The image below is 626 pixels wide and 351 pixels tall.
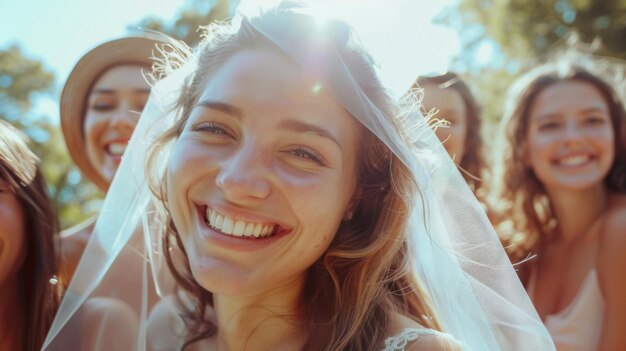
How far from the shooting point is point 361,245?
2.41m

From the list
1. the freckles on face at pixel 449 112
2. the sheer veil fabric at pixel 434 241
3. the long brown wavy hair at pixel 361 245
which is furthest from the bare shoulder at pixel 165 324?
the freckles on face at pixel 449 112

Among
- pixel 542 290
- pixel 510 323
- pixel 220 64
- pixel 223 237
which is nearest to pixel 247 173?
pixel 223 237

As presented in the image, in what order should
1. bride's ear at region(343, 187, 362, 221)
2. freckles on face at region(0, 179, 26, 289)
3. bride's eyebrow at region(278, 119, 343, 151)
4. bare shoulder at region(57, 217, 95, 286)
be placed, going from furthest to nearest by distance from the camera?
1. bare shoulder at region(57, 217, 95, 286)
2. freckles on face at region(0, 179, 26, 289)
3. bride's ear at region(343, 187, 362, 221)
4. bride's eyebrow at region(278, 119, 343, 151)

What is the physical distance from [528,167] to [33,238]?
10.5 ft

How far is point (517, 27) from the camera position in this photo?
1584cm

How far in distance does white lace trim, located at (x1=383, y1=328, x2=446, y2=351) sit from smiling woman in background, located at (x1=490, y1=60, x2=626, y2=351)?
69.0 inches

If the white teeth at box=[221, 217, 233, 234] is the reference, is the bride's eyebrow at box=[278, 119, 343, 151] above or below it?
above

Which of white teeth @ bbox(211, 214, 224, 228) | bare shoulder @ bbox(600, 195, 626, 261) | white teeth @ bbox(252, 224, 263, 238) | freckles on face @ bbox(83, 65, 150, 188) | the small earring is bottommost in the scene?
bare shoulder @ bbox(600, 195, 626, 261)

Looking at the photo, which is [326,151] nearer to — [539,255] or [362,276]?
[362,276]

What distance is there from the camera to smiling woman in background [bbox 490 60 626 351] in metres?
3.70

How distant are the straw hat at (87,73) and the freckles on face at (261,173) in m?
1.99

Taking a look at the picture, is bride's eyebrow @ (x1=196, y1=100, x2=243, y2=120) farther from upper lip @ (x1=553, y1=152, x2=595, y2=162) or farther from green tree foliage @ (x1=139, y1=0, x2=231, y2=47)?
green tree foliage @ (x1=139, y1=0, x2=231, y2=47)

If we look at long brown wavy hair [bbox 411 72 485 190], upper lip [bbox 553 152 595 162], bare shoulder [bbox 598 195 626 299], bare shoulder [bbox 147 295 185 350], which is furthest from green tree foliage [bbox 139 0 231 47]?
bare shoulder [bbox 147 295 185 350]

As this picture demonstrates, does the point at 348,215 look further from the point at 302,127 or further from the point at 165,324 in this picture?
the point at 165,324
